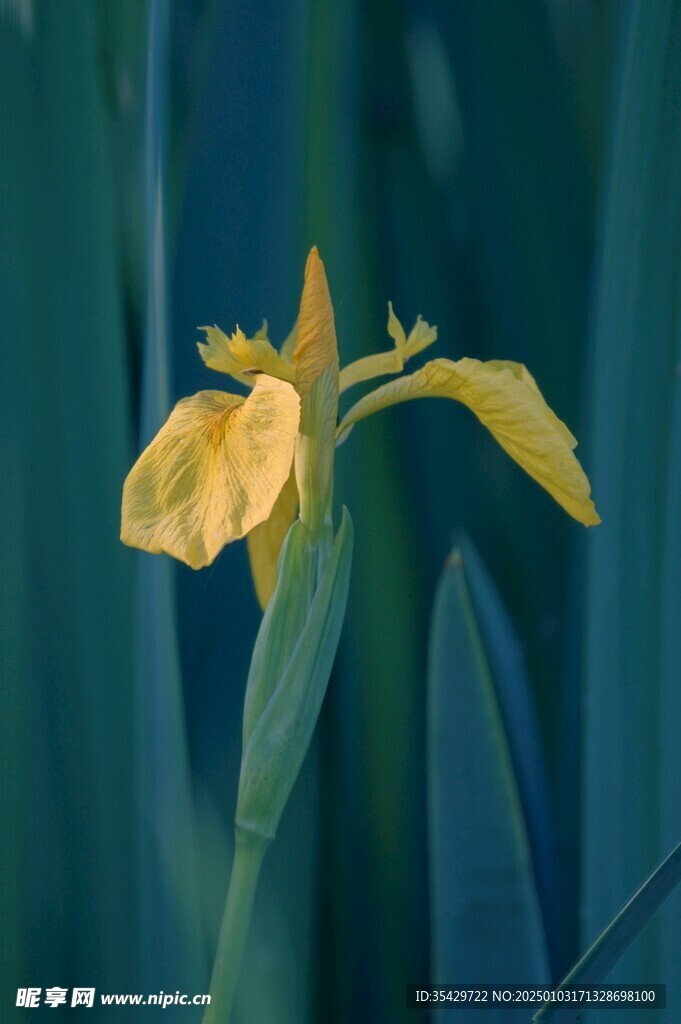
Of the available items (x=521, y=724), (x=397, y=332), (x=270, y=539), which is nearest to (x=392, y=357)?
(x=397, y=332)

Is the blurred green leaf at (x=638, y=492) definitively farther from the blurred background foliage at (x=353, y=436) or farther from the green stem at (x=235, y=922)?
the green stem at (x=235, y=922)

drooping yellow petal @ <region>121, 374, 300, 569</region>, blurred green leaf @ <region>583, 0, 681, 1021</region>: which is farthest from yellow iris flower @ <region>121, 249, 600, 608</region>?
blurred green leaf @ <region>583, 0, 681, 1021</region>

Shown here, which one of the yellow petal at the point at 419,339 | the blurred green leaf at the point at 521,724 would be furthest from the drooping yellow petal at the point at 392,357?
the blurred green leaf at the point at 521,724

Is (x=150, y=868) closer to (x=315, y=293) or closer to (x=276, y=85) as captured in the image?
(x=315, y=293)

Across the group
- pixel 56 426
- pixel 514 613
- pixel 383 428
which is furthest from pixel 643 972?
pixel 56 426

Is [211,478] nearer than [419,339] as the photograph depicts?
Yes

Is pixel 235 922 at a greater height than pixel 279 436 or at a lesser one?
lesser

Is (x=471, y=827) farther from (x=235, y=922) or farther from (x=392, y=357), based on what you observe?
(x=392, y=357)

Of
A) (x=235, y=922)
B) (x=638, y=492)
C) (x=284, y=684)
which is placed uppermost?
(x=638, y=492)
